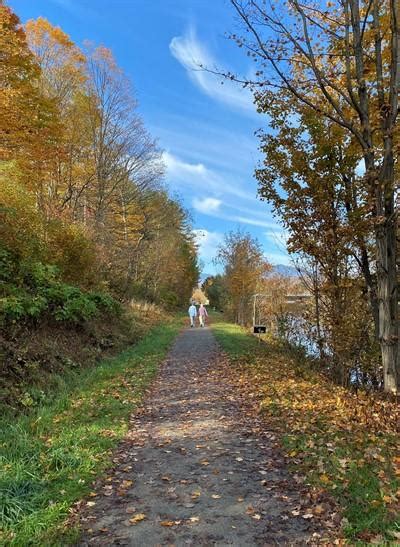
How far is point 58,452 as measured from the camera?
17.2ft

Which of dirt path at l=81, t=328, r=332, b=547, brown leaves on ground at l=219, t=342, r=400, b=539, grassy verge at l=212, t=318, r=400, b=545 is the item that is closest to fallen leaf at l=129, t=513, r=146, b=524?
dirt path at l=81, t=328, r=332, b=547

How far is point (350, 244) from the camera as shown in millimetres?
10516

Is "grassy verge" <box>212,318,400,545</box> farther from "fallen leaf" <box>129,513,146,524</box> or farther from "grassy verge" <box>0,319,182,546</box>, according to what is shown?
"grassy verge" <box>0,319,182,546</box>

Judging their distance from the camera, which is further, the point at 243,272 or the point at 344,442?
the point at 243,272

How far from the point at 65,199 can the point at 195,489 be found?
2194cm

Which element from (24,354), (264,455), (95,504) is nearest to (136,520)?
(95,504)

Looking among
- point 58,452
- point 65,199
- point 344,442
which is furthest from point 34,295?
point 65,199

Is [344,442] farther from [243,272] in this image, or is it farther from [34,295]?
[243,272]

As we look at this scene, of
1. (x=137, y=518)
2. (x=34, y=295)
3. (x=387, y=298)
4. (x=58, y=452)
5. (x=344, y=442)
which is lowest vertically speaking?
(x=137, y=518)

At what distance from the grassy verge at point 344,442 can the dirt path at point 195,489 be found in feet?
1.18

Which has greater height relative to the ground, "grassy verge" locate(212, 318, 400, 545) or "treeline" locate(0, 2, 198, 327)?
"treeline" locate(0, 2, 198, 327)

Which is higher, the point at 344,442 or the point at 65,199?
the point at 65,199

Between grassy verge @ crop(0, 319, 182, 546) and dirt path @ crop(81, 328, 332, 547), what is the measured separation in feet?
0.79

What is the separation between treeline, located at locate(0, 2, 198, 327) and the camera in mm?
11391
